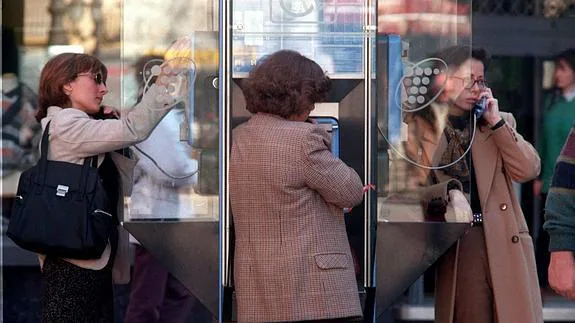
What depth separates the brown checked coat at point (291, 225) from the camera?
3.70 meters

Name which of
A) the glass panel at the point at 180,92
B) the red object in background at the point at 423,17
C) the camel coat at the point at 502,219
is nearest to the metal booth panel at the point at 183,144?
the glass panel at the point at 180,92

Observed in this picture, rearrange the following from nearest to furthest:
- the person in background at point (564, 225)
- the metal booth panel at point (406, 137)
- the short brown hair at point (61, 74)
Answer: the person in background at point (564, 225) < the metal booth panel at point (406, 137) < the short brown hair at point (61, 74)

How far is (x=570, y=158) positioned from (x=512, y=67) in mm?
3428

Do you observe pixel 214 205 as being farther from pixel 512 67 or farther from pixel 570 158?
pixel 512 67

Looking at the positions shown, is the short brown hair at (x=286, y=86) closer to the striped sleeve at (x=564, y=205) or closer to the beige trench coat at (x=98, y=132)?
the beige trench coat at (x=98, y=132)

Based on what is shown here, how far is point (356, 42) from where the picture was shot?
414cm

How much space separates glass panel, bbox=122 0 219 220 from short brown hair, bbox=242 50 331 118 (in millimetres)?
357

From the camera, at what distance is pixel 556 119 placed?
6590 millimetres

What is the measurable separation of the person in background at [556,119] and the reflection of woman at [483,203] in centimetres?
230

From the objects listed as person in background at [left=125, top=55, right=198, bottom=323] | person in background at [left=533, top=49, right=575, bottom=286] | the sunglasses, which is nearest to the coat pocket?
person in background at [left=125, top=55, right=198, bottom=323]

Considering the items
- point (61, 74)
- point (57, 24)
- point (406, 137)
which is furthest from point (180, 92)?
point (57, 24)

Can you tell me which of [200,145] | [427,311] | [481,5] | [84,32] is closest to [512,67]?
[481,5]

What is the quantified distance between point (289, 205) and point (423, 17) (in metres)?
0.94

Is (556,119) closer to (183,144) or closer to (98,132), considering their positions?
(183,144)
